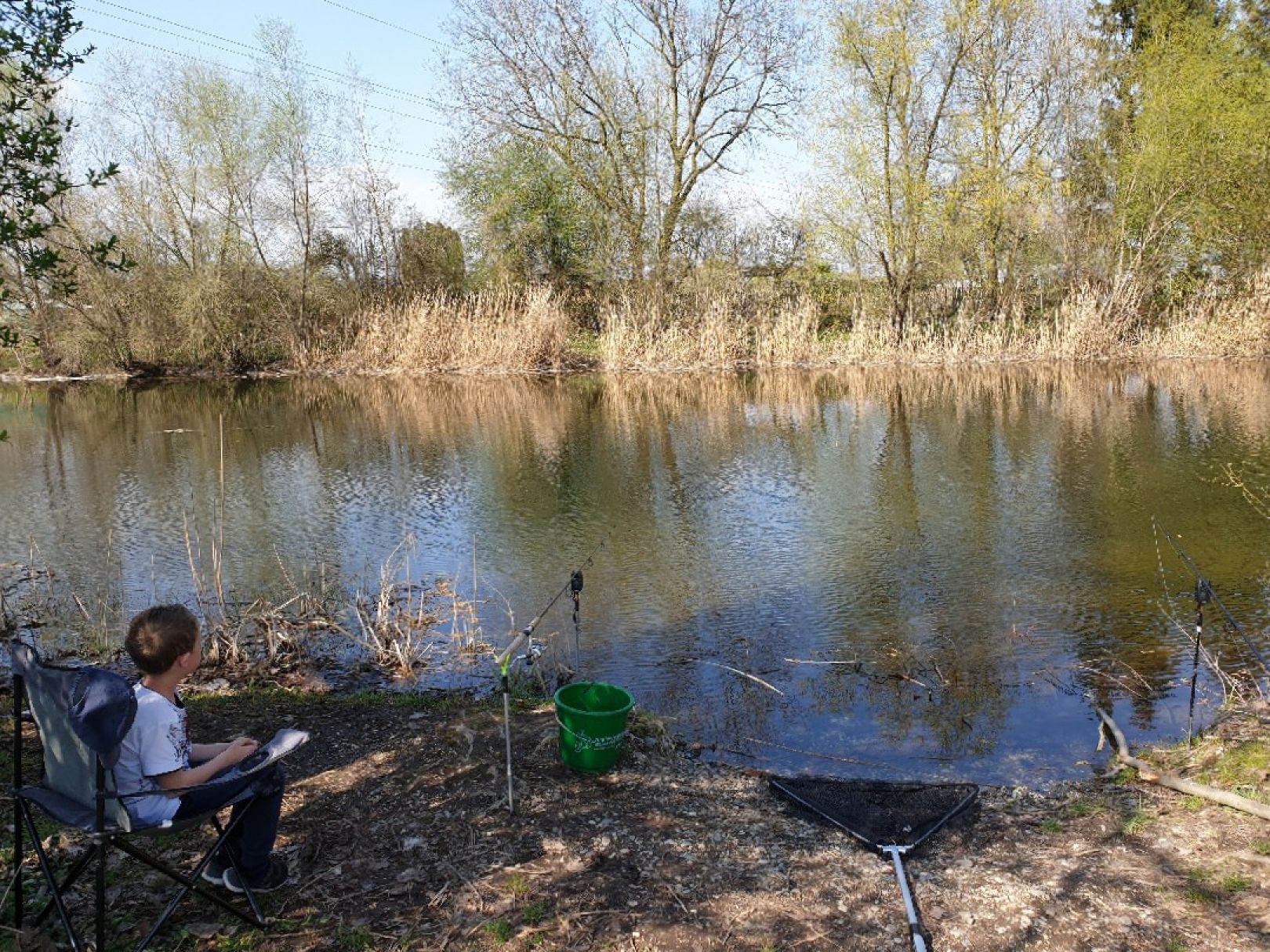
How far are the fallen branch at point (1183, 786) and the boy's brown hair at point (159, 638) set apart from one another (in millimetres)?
3526

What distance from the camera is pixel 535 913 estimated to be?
2.97 metres

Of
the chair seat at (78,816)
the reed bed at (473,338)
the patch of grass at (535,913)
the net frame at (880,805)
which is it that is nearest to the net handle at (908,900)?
the net frame at (880,805)

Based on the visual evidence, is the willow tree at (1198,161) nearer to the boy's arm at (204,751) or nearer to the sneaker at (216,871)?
the boy's arm at (204,751)

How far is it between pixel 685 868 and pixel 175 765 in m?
1.59

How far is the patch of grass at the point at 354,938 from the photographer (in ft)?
9.21

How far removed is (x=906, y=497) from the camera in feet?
32.2

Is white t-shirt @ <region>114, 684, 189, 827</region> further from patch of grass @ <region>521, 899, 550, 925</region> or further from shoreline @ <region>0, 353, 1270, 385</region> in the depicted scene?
shoreline @ <region>0, 353, 1270, 385</region>

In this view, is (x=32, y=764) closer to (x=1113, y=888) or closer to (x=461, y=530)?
(x=1113, y=888)

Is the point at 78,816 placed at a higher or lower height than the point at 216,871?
higher

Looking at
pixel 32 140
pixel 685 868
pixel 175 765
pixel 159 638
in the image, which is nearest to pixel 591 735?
pixel 685 868

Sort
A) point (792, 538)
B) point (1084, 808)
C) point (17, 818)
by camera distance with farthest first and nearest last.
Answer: point (792, 538) → point (1084, 808) → point (17, 818)

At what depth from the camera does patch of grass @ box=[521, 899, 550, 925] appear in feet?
9.62

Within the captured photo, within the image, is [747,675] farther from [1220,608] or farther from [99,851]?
[99,851]

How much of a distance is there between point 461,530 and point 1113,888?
22.6 ft
